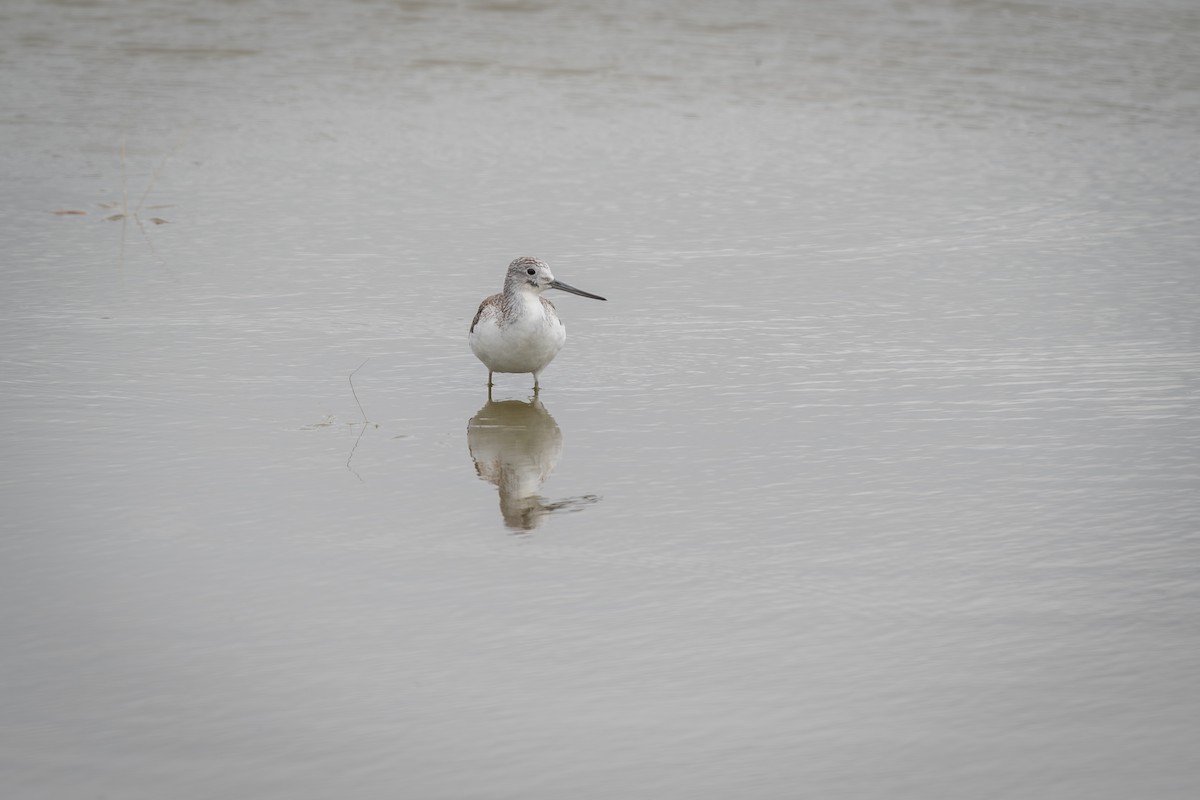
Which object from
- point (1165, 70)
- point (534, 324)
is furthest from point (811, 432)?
point (1165, 70)

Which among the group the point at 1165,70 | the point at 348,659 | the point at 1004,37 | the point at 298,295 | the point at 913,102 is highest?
the point at 1004,37

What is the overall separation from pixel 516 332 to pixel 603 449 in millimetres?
1158

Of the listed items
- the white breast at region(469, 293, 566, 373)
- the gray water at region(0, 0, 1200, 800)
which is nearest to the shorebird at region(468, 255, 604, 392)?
the white breast at region(469, 293, 566, 373)

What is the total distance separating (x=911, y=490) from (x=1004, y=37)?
48.2ft

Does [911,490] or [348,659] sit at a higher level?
[911,490]

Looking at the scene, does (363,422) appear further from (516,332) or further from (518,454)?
(516,332)

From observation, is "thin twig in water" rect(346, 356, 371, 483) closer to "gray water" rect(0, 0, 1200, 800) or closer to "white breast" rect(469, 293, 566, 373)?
"gray water" rect(0, 0, 1200, 800)

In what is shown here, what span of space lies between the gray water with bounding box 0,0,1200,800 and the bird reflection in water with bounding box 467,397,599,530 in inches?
1.8

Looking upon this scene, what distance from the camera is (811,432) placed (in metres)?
7.74

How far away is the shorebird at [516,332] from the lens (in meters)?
8.48

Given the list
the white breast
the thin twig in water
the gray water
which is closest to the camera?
the gray water

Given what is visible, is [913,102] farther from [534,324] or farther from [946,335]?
[534,324]

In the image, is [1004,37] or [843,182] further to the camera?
[1004,37]

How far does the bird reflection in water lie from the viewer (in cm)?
679
